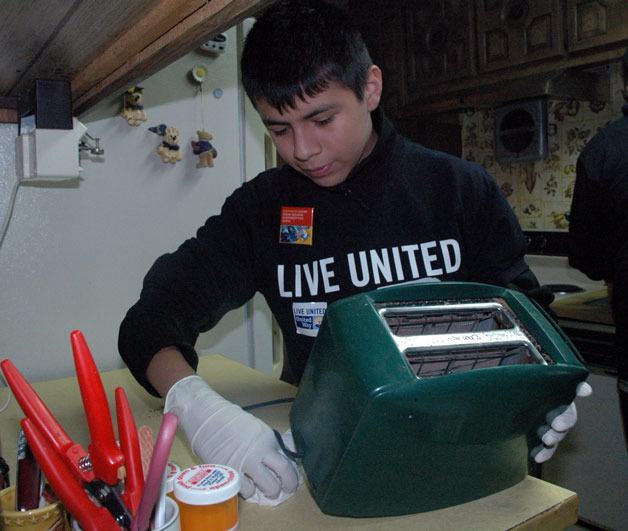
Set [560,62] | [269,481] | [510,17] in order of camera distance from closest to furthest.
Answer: [269,481] → [560,62] → [510,17]

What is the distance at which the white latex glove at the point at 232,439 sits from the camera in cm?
67

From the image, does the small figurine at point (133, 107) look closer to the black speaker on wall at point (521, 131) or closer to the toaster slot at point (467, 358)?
the toaster slot at point (467, 358)

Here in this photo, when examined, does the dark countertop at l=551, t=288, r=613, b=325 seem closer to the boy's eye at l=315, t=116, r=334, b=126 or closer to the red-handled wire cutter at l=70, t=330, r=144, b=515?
the boy's eye at l=315, t=116, r=334, b=126

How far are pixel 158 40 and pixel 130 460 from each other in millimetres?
564

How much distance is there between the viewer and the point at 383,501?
1.97 feet

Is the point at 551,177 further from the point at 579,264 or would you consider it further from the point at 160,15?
the point at 160,15

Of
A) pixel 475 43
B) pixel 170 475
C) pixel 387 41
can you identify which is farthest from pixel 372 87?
pixel 387 41

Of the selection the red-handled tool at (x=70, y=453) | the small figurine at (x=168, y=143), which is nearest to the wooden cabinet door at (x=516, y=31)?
the small figurine at (x=168, y=143)

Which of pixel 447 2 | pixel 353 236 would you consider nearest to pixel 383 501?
pixel 353 236

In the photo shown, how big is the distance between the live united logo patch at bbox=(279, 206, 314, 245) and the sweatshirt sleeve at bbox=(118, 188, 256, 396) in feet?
0.24

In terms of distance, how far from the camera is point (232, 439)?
73 centimetres

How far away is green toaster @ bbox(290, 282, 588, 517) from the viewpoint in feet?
1.64

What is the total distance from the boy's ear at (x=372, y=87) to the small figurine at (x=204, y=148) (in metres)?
0.51

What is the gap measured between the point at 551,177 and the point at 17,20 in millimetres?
2299
